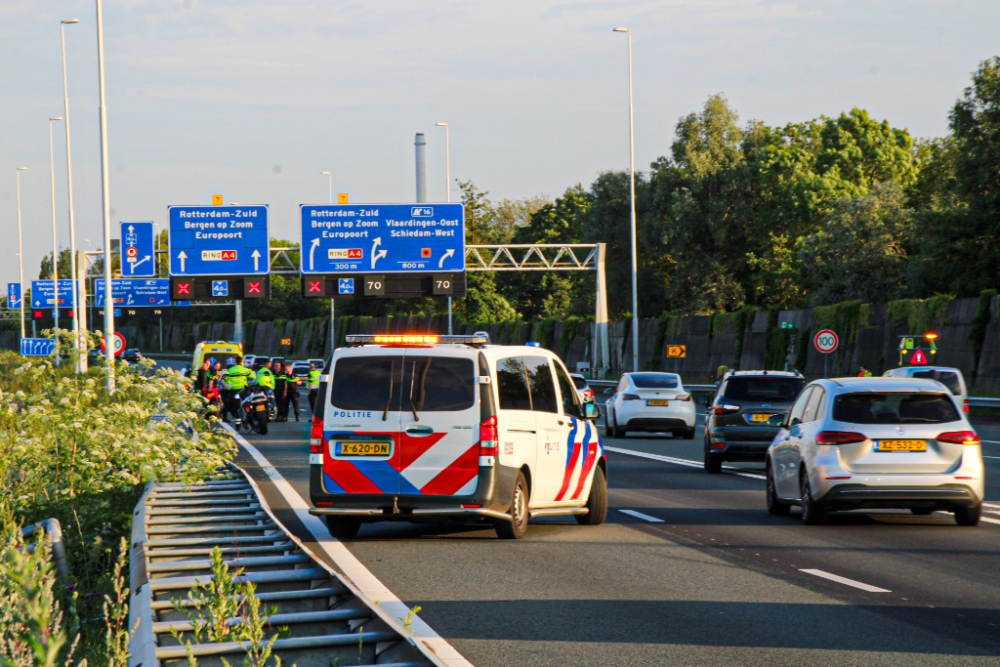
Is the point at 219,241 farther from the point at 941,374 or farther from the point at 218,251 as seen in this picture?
the point at 941,374

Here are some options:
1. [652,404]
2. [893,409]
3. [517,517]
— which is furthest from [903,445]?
[652,404]

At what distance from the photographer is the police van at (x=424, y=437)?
512 inches

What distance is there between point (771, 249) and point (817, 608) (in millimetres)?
73281

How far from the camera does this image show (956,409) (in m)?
14.9

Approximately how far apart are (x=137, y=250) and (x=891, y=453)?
44.1 metres

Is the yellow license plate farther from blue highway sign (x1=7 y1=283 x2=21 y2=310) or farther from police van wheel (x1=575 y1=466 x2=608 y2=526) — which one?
blue highway sign (x1=7 y1=283 x2=21 y2=310)

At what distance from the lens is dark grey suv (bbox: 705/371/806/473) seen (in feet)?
74.3

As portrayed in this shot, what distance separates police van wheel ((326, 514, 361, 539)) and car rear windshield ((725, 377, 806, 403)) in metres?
10.5

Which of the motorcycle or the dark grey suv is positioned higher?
the dark grey suv

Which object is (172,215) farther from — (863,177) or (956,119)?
(863,177)

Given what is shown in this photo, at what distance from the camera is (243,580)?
669 centimetres

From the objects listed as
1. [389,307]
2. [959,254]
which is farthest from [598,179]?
[959,254]

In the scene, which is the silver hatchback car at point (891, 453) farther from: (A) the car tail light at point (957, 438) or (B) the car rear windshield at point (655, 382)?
(B) the car rear windshield at point (655, 382)

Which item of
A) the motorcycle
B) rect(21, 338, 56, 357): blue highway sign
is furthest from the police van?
rect(21, 338, 56, 357): blue highway sign
